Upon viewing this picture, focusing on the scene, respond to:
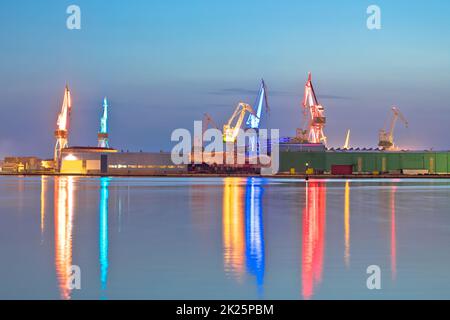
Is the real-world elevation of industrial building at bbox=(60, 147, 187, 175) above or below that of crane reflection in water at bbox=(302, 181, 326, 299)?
above

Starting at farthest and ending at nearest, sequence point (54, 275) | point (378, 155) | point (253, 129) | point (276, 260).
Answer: point (253, 129), point (378, 155), point (276, 260), point (54, 275)

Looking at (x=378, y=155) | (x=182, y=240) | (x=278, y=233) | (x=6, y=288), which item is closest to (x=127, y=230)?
(x=182, y=240)

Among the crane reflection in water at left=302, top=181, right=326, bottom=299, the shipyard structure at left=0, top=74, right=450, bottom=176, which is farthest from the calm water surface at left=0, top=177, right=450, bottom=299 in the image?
the shipyard structure at left=0, top=74, right=450, bottom=176

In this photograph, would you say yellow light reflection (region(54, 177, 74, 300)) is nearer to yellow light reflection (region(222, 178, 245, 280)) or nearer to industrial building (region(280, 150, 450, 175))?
yellow light reflection (region(222, 178, 245, 280))

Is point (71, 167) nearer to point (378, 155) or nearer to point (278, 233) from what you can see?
point (378, 155)

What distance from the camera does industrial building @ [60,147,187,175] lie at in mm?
124312

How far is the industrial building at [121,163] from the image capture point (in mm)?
124312

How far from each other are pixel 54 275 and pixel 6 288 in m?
1.21

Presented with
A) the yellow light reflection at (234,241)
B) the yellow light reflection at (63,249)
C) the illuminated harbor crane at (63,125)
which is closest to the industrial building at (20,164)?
the illuminated harbor crane at (63,125)

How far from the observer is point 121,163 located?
126 m

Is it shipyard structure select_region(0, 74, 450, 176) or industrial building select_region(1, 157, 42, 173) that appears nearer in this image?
shipyard structure select_region(0, 74, 450, 176)
